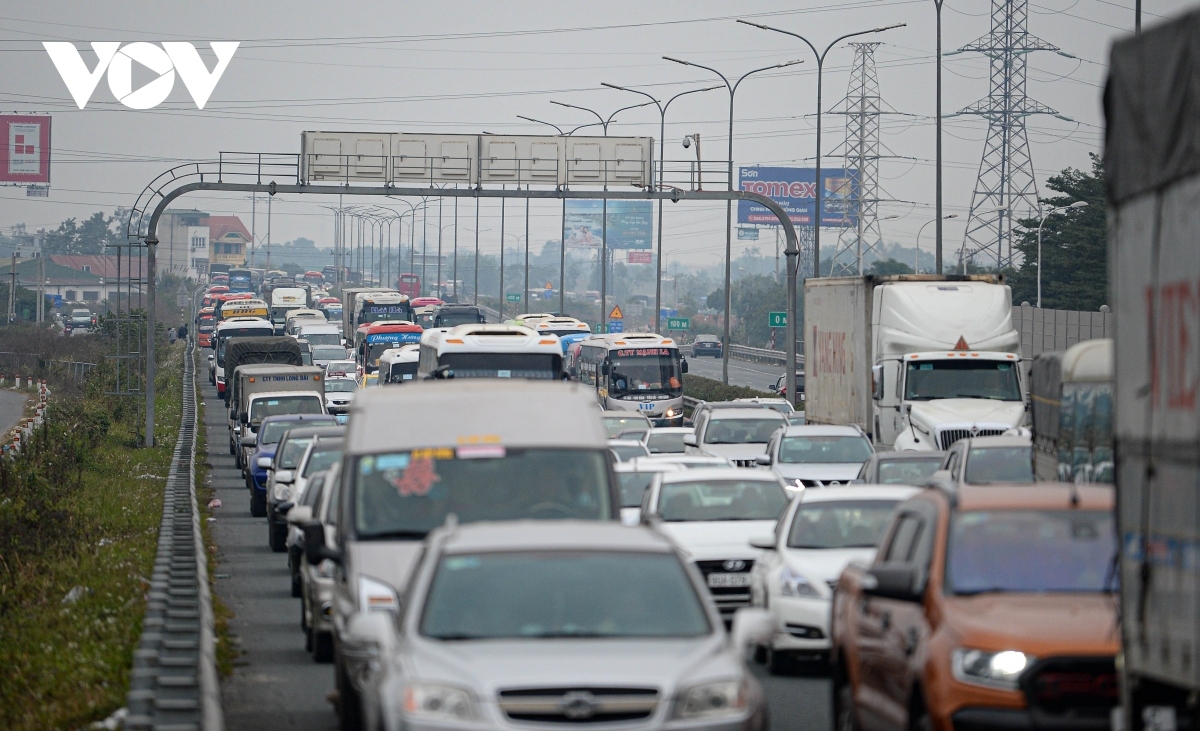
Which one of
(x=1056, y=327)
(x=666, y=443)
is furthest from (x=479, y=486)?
(x=1056, y=327)

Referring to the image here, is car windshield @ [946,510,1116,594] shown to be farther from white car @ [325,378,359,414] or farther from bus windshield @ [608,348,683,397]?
white car @ [325,378,359,414]

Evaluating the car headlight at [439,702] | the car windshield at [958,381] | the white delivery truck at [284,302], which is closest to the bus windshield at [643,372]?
the car windshield at [958,381]

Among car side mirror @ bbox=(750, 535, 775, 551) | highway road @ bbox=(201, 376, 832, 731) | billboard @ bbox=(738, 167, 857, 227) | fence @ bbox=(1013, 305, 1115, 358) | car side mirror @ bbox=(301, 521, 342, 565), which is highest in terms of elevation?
billboard @ bbox=(738, 167, 857, 227)

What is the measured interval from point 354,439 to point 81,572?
988cm

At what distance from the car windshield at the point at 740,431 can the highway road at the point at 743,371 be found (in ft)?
146

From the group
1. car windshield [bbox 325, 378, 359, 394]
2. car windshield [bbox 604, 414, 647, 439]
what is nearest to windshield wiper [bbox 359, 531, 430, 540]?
car windshield [bbox 604, 414, 647, 439]

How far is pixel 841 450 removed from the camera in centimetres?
2603

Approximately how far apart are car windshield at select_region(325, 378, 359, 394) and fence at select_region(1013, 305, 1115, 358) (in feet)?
63.8

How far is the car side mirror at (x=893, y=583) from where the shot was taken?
8.30 m

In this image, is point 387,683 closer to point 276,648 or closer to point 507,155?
point 276,648

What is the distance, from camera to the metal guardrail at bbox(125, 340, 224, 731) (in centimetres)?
1086

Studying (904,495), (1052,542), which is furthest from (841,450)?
(1052,542)

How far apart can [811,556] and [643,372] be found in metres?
31.8

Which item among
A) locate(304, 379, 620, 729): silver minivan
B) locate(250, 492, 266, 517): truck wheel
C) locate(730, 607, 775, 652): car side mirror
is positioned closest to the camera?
locate(730, 607, 775, 652): car side mirror
